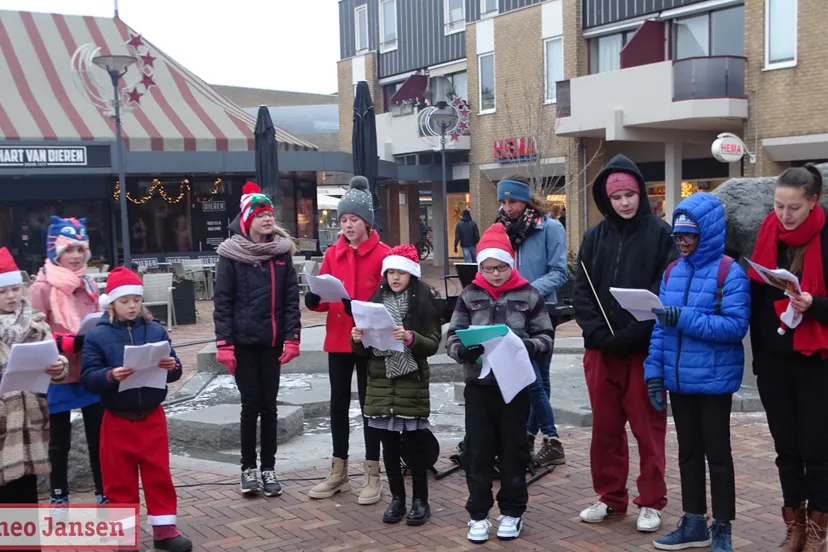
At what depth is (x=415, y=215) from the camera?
35531 millimetres

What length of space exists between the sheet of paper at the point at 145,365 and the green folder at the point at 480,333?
153 centimetres

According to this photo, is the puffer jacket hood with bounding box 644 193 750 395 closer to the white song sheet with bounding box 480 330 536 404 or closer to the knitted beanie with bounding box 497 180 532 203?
the white song sheet with bounding box 480 330 536 404

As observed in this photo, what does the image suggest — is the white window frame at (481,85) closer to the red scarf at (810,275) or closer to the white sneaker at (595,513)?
the white sneaker at (595,513)

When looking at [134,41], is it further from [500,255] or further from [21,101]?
[500,255]

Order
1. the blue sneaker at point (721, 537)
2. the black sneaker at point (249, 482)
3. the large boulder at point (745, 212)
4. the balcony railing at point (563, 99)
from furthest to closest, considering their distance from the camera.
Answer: the balcony railing at point (563, 99) → the large boulder at point (745, 212) → the black sneaker at point (249, 482) → the blue sneaker at point (721, 537)

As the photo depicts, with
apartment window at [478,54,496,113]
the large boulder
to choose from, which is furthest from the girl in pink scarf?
apartment window at [478,54,496,113]

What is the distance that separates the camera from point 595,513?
4793mm

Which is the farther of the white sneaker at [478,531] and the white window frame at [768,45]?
the white window frame at [768,45]

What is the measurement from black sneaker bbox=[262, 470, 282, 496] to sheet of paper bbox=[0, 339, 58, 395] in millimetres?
1826

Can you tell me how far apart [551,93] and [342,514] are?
21.6m

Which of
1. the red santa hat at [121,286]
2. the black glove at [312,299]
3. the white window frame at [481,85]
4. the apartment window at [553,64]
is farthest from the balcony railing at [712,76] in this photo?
the red santa hat at [121,286]

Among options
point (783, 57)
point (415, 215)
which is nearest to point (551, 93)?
point (783, 57)

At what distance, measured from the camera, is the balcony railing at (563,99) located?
884 inches

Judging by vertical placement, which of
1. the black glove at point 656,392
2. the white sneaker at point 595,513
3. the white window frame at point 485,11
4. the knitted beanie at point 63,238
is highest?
the white window frame at point 485,11
